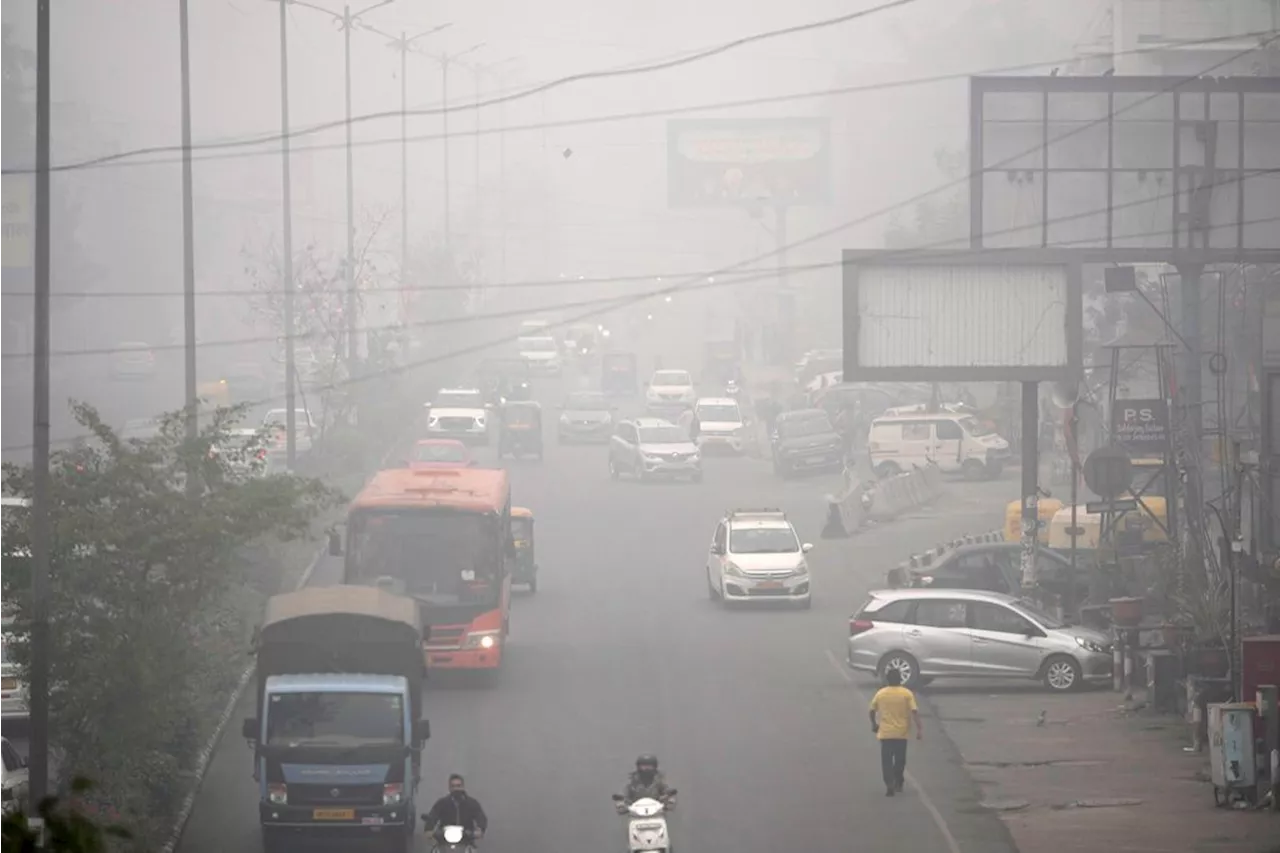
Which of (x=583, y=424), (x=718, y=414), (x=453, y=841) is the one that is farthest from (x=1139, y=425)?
(x=583, y=424)

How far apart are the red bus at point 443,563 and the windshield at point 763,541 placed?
8965 millimetres

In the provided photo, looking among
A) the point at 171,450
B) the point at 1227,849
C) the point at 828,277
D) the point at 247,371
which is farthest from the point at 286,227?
the point at 828,277

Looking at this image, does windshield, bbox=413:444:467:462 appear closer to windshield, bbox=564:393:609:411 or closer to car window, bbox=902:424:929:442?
car window, bbox=902:424:929:442

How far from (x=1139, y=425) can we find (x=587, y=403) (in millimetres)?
37620

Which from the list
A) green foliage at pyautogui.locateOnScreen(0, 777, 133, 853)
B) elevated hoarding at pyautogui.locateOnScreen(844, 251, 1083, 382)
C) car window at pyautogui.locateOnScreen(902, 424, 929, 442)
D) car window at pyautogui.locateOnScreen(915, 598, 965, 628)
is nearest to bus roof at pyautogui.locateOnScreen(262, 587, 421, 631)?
car window at pyautogui.locateOnScreen(915, 598, 965, 628)

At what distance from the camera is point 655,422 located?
204ft

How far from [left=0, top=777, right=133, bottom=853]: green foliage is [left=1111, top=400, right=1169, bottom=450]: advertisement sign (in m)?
30.2

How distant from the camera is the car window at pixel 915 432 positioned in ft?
190

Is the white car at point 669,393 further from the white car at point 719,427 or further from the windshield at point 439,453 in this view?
the windshield at point 439,453

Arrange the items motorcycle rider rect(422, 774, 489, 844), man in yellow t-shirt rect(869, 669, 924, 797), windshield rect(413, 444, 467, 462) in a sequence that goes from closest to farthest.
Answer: motorcycle rider rect(422, 774, 489, 844) < man in yellow t-shirt rect(869, 669, 924, 797) < windshield rect(413, 444, 467, 462)

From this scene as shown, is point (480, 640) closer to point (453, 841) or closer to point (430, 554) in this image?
point (430, 554)

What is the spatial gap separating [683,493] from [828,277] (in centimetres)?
10522

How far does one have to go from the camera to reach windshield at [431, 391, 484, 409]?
6950 centimetres

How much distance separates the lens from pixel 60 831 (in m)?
6.27
